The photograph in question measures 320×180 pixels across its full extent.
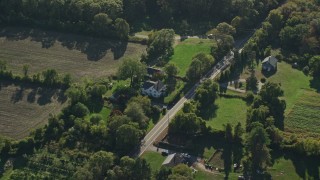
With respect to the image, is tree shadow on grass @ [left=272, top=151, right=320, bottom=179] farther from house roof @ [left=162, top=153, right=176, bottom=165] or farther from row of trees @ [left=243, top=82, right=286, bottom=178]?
house roof @ [left=162, top=153, right=176, bottom=165]

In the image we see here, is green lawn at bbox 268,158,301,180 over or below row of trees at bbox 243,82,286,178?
below

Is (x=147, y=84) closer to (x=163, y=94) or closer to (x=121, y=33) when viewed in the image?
(x=163, y=94)

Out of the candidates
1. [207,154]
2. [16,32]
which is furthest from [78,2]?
[207,154]

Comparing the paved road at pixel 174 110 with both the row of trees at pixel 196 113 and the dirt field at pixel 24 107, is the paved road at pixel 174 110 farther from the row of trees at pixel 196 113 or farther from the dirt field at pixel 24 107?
the dirt field at pixel 24 107

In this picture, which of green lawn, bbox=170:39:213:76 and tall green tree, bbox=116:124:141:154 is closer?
tall green tree, bbox=116:124:141:154

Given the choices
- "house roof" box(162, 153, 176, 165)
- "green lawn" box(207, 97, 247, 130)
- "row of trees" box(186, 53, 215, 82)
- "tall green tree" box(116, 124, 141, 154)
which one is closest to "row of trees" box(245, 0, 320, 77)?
"row of trees" box(186, 53, 215, 82)

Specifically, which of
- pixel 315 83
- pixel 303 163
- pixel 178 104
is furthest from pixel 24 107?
pixel 315 83

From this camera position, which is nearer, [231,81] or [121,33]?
[231,81]

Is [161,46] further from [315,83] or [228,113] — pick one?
[315,83]
